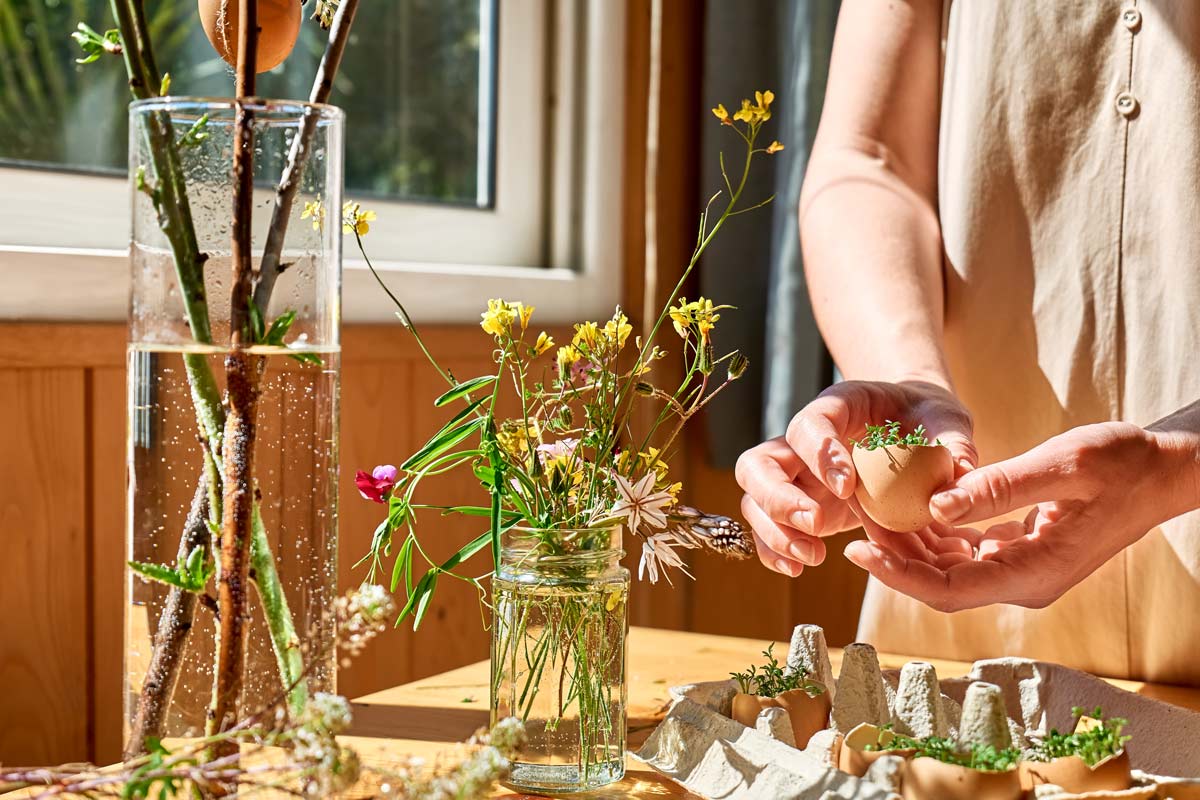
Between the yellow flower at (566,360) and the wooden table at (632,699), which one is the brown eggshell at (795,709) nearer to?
the wooden table at (632,699)

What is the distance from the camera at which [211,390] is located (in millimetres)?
621

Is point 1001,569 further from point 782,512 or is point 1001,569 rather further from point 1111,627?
point 1111,627

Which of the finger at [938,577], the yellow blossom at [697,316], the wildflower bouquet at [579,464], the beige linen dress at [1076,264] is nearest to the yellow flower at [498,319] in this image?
the wildflower bouquet at [579,464]

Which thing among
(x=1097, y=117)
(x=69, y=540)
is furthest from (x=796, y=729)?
(x=69, y=540)

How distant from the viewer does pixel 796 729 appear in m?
0.79

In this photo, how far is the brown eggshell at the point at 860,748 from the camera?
67cm

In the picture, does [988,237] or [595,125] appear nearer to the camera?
[988,237]

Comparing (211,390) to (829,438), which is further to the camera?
(829,438)

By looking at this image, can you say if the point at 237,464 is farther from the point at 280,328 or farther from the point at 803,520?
the point at 803,520

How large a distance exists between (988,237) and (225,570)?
93 centimetres

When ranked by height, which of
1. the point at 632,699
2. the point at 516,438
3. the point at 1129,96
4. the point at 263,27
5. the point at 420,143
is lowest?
the point at 632,699

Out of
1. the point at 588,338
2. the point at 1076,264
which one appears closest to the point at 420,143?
the point at 1076,264

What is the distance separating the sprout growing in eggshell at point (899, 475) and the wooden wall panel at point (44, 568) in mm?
874

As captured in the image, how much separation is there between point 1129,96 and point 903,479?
0.59m
